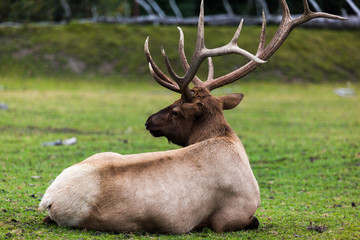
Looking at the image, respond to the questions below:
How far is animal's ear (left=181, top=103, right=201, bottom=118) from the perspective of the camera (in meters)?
7.17

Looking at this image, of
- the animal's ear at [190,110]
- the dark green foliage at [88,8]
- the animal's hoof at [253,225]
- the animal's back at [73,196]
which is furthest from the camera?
the dark green foliage at [88,8]

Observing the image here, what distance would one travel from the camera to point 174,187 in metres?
6.14

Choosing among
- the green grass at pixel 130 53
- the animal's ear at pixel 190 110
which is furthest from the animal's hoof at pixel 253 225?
the green grass at pixel 130 53

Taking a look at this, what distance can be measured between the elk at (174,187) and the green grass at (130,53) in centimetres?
2471

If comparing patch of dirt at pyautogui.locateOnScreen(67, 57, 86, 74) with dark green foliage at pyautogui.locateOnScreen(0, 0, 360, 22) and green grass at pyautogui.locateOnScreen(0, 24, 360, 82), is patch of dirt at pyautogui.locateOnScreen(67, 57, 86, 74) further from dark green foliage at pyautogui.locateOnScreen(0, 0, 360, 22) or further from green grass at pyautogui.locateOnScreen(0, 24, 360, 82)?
dark green foliage at pyautogui.locateOnScreen(0, 0, 360, 22)

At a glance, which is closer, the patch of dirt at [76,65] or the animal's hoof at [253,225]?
the animal's hoof at [253,225]

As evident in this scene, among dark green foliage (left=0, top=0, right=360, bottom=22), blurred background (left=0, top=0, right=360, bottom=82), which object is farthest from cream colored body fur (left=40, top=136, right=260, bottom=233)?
dark green foliage (left=0, top=0, right=360, bottom=22)

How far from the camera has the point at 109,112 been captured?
2050cm

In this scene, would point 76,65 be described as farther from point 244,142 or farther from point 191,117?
point 191,117

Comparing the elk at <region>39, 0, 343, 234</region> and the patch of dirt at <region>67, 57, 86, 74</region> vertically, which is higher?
the elk at <region>39, 0, 343, 234</region>

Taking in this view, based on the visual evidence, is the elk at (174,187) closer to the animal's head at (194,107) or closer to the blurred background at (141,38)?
the animal's head at (194,107)

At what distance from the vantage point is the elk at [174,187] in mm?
5898

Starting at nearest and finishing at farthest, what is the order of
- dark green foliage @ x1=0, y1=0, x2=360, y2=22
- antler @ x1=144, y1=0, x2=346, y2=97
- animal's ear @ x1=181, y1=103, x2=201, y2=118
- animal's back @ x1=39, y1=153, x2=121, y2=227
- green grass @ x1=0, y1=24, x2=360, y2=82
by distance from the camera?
1. animal's back @ x1=39, y1=153, x2=121, y2=227
2. antler @ x1=144, y1=0, x2=346, y2=97
3. animal's ear @ x1=181, y1=103, x2=201, y2=118
4. green grass @ x1=0, y1=24, x2=360, y2=82
5. dark green foliage @ x1=0, y1=0, x2=360, y2=22

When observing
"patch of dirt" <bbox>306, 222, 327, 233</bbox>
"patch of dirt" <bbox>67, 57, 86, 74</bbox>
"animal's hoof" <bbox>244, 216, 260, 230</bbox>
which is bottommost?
"patch of dirt" <bbox>67, 57, 86, 74</bbox>
